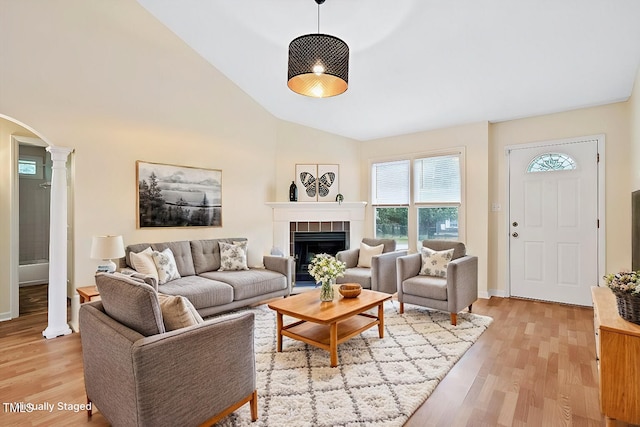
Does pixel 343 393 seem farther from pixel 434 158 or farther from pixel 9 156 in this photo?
pixel 9 156

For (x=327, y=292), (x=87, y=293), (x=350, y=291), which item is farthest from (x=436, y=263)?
(x=87, y=293)

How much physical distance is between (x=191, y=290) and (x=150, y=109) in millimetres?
2286

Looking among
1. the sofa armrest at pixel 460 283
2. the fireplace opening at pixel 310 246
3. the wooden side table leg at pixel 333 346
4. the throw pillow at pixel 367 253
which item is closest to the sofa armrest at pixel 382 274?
the throw pillow at pixel 367 253

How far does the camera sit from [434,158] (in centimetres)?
525

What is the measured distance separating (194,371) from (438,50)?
142 inches

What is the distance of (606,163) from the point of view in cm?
398

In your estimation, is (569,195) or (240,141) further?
(240,141)

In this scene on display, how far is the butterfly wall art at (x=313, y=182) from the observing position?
17.8 feet

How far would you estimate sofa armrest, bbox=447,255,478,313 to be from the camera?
11.3ft

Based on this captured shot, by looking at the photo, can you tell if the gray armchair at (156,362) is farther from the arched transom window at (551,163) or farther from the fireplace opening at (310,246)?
the arched transom window at (551,163)

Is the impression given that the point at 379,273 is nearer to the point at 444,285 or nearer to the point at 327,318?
the point at 444,285

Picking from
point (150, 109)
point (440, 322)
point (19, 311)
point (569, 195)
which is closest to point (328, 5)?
point (150, 109)

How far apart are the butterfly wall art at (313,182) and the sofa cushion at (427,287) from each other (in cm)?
220

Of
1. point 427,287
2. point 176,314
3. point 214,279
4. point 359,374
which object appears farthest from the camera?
point 214,279
